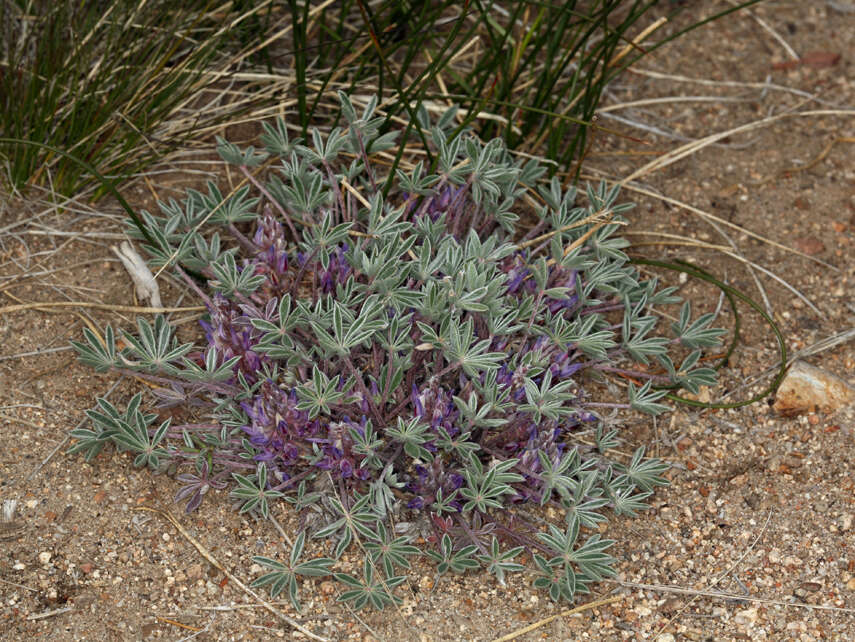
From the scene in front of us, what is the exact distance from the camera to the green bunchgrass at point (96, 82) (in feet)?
9.19

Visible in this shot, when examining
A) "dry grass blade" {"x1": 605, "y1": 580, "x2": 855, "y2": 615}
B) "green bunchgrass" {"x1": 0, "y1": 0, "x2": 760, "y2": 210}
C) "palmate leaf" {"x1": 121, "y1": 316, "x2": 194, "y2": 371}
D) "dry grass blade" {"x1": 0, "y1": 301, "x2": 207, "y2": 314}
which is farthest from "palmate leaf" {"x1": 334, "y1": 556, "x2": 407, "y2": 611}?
"green bunchgrass" {"x1": 0, "y1": 0, "x2": 760, "y2": 210}

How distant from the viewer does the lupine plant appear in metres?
2.32

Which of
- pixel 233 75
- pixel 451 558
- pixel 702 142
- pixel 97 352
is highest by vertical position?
pixel 233 75

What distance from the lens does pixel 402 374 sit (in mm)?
2393

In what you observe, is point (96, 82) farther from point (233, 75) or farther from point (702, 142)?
point (702, 142)

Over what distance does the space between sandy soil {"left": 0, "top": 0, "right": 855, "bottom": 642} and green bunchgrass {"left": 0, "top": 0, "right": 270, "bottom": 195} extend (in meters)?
0.14

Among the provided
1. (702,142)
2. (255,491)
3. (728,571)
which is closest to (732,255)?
(702,142)

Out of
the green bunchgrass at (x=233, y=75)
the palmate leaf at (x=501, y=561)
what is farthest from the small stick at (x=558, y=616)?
the green bunchgrass at (x=233, y=75)

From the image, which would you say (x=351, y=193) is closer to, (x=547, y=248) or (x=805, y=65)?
(x=547, y=248)

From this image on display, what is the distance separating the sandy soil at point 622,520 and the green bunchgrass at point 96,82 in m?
0.14

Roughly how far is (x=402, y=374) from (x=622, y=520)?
0.71 metres

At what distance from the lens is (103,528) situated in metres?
2.35

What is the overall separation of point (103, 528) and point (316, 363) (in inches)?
25.8

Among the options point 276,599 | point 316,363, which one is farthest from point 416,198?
point 276,599
